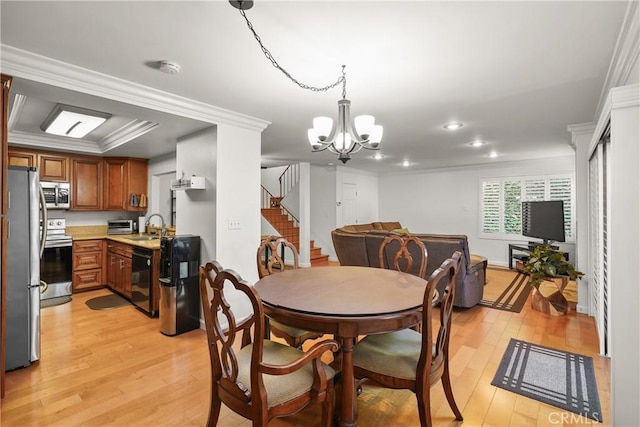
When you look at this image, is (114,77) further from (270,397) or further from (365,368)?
(365,368)

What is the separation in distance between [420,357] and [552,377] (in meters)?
1.52

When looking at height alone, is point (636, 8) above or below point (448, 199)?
above

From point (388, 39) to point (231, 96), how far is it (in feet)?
4.94

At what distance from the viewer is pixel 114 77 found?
2340 mm

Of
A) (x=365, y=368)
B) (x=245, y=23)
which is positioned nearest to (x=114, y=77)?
(x=245, y=23)

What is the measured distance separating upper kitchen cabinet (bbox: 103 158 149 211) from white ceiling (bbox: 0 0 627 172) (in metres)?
1.70

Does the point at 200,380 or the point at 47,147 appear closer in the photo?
the point at 200,380

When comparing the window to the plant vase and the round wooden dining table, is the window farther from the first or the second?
the round wooden dining table

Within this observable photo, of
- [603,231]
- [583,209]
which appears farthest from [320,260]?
[603,231]

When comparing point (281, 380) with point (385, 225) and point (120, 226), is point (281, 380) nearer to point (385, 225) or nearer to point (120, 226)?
point (120, 226)

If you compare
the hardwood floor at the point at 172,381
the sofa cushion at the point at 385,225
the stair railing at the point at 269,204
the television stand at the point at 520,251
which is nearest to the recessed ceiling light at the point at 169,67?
the hardwood floor at the point at 172,381

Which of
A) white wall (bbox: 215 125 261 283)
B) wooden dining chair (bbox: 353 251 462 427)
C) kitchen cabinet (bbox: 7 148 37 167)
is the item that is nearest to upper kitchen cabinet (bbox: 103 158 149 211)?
kitchen cabinet (bbox: 7 148 37 167)

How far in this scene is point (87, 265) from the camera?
181 inches

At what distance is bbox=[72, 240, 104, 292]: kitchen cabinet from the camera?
448cm
